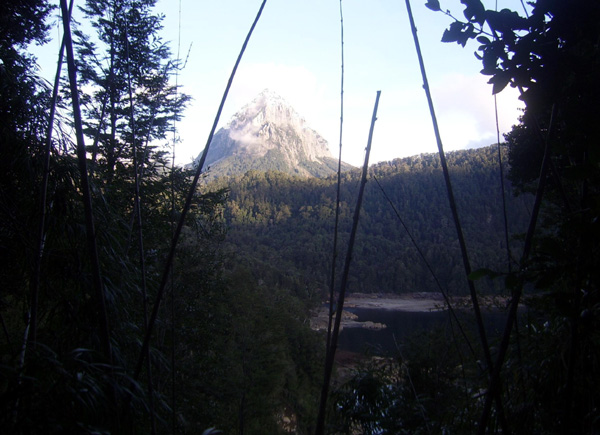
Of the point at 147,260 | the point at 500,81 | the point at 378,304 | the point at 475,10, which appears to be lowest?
the point at 378,304

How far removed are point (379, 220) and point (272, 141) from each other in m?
73.9

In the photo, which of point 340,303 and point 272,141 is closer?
point 340,303

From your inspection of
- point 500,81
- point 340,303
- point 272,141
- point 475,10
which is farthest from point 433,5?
point 272,141

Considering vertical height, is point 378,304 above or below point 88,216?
below

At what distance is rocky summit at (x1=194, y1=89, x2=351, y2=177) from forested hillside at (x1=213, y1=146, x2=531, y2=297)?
46636mm

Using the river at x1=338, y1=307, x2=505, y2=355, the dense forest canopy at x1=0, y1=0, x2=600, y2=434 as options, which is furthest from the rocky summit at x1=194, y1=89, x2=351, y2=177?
the dense forest canopy at x1=0, y1=0, x2=600, y2=434

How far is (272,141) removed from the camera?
12781 centimetres

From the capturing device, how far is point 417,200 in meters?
67.9

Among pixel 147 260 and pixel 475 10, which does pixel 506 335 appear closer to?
pixel 475 10

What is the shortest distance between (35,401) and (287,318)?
47.3ft

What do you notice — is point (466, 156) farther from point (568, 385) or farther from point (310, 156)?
point (568, 385)

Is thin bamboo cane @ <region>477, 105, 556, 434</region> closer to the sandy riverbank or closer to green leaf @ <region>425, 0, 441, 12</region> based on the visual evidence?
green leaf @ <region>425, 0, 441, 12</region>

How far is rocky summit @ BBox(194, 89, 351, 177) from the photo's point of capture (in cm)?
12419

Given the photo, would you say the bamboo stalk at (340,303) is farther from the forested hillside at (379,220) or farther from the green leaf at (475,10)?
the forested hillside at (379,220)
